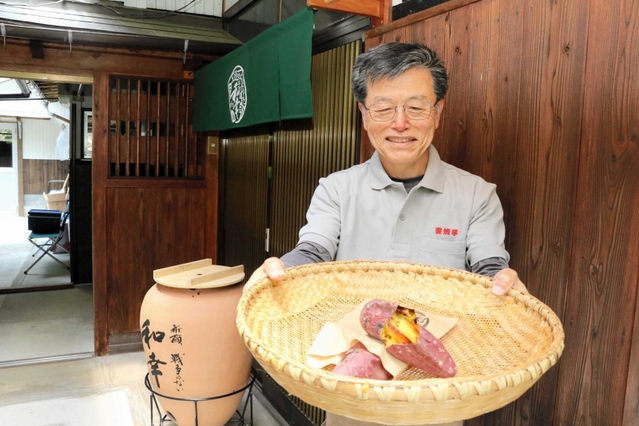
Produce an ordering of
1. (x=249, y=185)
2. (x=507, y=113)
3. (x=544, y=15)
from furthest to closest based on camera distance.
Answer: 1. (x=249, y=185)
2. (x=507, y=113)
3. (x=544, y=15)

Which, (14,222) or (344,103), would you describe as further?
(14,222)

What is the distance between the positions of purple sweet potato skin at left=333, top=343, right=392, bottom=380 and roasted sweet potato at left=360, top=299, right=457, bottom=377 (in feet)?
0.17

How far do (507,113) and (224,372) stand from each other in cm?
248

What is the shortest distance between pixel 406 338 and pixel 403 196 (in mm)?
645

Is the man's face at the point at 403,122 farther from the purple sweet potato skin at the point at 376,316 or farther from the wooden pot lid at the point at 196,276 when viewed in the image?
the wooden pot lid at the point at 196,276

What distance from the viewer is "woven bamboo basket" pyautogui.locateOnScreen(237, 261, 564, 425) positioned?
0.91m

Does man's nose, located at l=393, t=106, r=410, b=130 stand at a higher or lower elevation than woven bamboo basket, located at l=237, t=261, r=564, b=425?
higher

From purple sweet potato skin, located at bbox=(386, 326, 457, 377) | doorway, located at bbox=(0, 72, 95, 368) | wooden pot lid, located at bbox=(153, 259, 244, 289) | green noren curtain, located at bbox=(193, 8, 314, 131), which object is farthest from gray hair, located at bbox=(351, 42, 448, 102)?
doorway, located at bbox=(0, 72, 95, 368)

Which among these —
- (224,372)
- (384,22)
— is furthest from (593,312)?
(224,372)

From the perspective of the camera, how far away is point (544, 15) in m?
1.74

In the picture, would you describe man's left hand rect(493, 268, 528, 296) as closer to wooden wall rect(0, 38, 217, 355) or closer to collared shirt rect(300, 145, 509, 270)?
collared shirt rect(300, 145, 509, 270)

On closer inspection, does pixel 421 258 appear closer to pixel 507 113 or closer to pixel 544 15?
pixel 507 113

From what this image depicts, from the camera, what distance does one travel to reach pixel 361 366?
48.1 inches

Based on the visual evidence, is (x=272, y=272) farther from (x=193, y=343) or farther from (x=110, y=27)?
(x=110, y=27)
